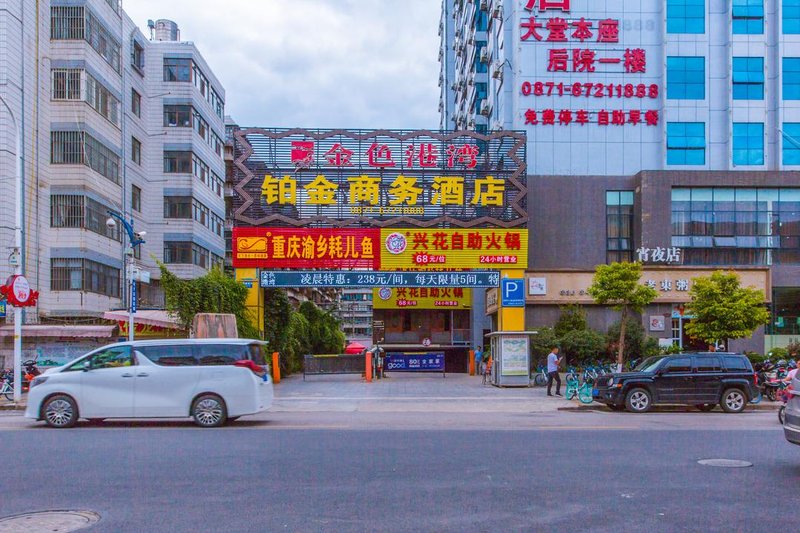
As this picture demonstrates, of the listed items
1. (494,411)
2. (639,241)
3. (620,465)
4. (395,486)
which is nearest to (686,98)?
(639,241)

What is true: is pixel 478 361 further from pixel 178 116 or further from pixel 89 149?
pixel 178 116

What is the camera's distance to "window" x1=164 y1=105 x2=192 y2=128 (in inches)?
1939

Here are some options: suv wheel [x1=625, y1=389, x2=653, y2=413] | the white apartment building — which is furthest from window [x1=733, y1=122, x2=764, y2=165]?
the white apartment building

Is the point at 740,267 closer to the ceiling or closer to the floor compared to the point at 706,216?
closer to the floor

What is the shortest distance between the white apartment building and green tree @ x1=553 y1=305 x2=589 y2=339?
1980cm

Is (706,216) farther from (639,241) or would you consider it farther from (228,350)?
(228,350)

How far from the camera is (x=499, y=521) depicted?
7.93 metres

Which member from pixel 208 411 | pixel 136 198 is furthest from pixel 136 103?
pixel 208 411

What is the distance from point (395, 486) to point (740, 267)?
3330 centimetres

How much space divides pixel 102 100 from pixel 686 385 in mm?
30079

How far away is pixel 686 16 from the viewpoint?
133 ft

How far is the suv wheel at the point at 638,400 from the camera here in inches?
842

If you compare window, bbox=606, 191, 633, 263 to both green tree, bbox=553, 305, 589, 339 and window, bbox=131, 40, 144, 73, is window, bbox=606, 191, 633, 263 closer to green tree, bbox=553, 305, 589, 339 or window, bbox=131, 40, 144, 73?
green tree, bbox=553, 305, 589, 339

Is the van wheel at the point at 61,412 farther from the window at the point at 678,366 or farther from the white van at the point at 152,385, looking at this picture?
the window at the point at 678,366
